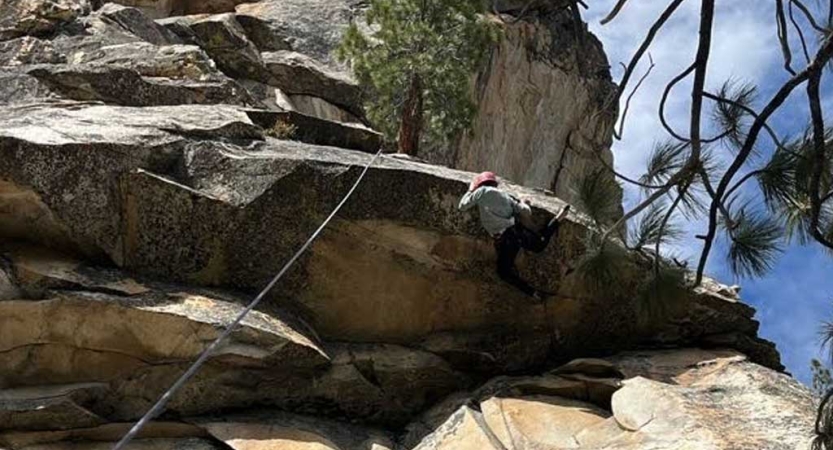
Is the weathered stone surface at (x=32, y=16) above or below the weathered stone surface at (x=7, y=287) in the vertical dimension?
above

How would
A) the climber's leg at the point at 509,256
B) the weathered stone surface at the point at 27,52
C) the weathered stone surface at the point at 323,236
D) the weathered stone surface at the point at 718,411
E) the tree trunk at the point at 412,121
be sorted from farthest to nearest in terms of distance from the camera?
the weathered stone surface at the point at 27,52 → the tree trunk at the point at 412,121 → the climber's leg at the point at 509,256 → the weathered stone surface at the point at 323,236 → the weathered stone surface at the point at 718,411

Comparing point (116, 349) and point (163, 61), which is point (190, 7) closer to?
point (163, 61)

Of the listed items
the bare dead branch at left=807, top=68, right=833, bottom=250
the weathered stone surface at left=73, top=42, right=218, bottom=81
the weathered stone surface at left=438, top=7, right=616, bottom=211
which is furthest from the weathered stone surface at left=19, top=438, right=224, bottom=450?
the weathered stone surface at left=438, top=7, right=616, bottom=211

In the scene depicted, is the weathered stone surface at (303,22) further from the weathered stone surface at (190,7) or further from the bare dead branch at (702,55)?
the bare dead branch at (702,55)

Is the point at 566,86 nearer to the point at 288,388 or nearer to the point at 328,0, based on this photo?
the point at 328,0

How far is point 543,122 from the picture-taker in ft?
76.2

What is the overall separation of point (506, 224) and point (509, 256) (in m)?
0.33

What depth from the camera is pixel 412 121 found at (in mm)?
14258

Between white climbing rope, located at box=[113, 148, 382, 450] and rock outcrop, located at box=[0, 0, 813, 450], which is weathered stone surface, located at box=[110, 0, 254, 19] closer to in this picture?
rock outcrop, located at box=[0, 0, 813, 450]

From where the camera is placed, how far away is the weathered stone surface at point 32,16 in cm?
1578

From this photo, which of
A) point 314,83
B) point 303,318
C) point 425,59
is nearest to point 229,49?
point 314,83

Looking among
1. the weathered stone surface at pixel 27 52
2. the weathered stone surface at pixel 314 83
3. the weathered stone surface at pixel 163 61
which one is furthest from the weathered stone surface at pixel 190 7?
the weathered stone surface at pixel 163 61

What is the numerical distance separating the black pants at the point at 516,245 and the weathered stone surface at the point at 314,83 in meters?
8.84

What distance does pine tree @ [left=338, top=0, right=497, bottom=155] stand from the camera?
48.3ft
